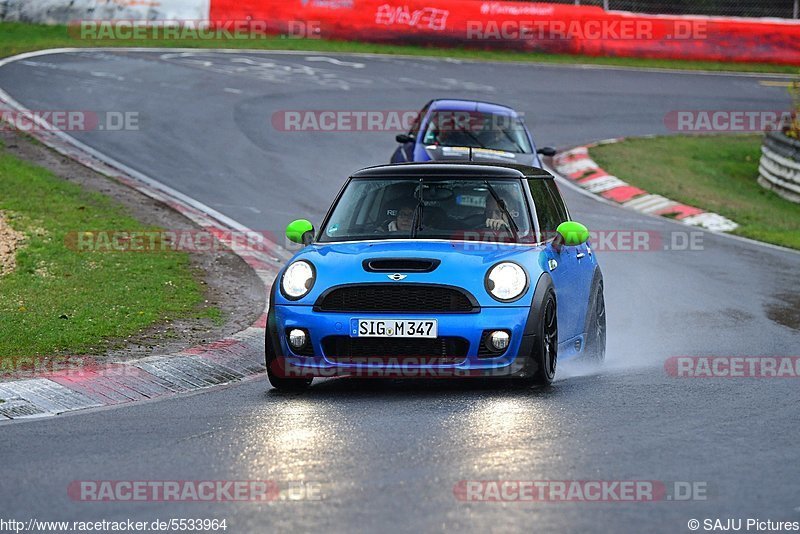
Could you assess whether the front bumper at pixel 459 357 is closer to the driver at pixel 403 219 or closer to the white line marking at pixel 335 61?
the driver at pixel 403 219

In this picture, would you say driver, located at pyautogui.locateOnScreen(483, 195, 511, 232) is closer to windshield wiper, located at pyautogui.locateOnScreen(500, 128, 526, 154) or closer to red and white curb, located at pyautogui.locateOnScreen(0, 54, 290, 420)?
red and white curb, located at pyautogui.locateOnScreen(0, 54, 290, 420)

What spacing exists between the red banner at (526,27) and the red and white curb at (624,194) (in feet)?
37.5

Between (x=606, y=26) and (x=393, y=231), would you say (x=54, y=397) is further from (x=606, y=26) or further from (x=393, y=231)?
(x=606, y=26)

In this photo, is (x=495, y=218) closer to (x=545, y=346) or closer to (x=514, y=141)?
(x=545, y=346)

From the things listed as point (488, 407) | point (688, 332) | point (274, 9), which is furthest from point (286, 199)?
point (274, 9)

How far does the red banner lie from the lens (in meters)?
32.9

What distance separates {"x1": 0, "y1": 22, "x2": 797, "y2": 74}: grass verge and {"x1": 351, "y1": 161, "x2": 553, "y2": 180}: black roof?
2082 cm

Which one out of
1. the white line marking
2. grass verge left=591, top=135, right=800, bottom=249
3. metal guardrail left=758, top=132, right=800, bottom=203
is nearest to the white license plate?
grass verge left=591, top=135, right=800, bottom=249

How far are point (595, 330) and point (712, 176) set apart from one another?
44.1 ft

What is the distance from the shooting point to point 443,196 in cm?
920

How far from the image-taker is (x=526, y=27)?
33.8 metres

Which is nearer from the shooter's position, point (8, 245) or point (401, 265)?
point (401, 265)

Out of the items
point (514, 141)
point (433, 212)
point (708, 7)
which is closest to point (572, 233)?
point (433, 212)

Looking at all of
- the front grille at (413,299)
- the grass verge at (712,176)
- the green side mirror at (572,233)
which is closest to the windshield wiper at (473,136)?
the grass verge at (712,176)
